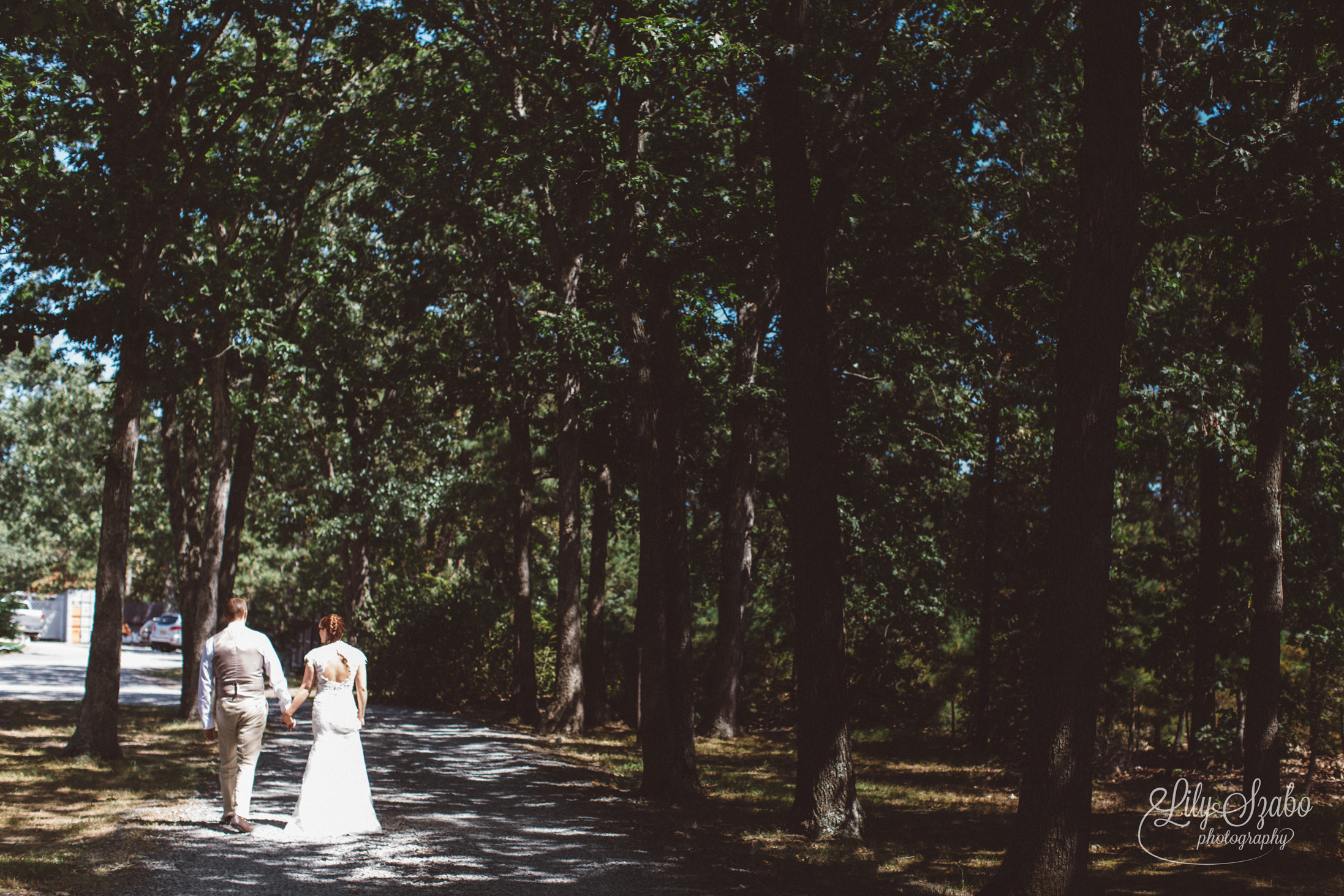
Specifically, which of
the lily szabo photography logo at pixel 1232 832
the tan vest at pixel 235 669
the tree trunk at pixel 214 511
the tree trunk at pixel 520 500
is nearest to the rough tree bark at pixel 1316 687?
the lily szabo photography logo at pixel 1232 832

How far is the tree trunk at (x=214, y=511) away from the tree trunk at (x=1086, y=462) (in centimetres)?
1406

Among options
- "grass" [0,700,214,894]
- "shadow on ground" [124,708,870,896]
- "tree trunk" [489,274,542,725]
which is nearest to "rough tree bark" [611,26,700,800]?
"shadow on ground" [124,708,870,896]

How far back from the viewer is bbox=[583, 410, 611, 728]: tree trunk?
20844 millimetres

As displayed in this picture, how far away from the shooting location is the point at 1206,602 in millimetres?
13781

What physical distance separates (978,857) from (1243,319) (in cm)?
644

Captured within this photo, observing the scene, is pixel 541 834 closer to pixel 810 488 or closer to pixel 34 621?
pixel 810 488

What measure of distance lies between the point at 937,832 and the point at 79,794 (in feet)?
30.0

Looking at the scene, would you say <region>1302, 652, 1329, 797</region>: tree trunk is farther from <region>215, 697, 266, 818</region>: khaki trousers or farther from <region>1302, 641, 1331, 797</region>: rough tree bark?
<region>215, 697, 266, 818</region>: khaki trousers

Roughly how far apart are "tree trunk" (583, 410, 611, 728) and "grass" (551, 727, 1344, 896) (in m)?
4.24

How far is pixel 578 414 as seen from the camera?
18.6 m

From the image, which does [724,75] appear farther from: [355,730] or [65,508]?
[65,508]

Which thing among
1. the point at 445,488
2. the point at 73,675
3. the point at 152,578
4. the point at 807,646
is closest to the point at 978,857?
the point at 807,646

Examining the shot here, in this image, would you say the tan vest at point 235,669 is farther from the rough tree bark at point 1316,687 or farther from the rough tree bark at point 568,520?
the rough tree bark at point 1316,687

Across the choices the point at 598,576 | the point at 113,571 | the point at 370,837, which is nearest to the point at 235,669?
the point at 370,837
